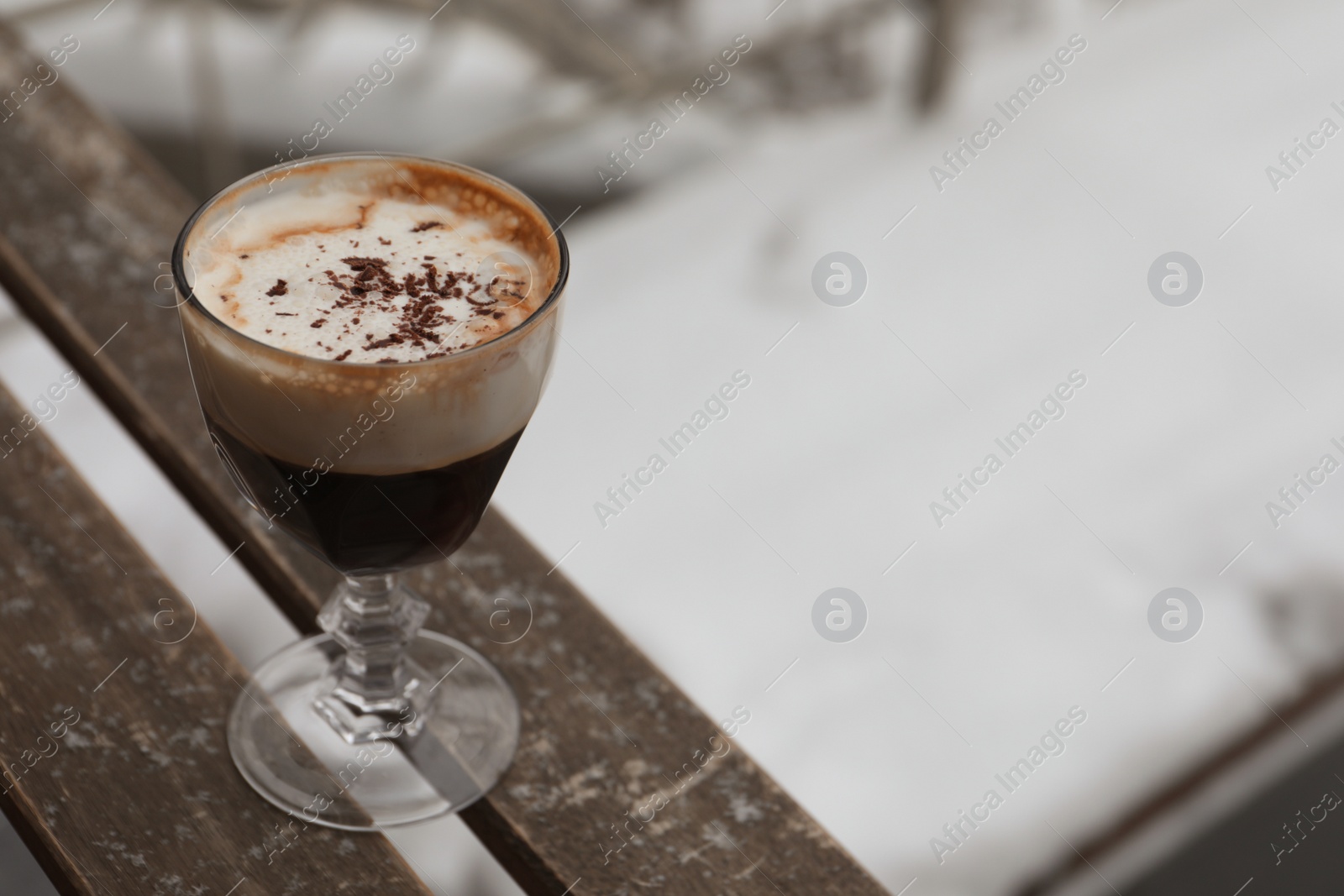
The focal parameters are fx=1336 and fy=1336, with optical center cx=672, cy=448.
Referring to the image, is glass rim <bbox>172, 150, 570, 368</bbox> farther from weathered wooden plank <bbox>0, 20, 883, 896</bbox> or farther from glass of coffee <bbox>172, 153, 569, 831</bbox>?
weathered wooden plank <bbox>0, 20, 883, 896</bbox>

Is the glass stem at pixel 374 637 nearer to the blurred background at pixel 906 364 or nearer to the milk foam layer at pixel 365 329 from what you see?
the milk foam layer at pixel 365 329

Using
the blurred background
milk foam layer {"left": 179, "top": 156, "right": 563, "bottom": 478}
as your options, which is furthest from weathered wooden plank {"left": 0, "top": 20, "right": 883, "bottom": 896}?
the blurred background

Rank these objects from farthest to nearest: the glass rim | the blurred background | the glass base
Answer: the blurred background → the glass base → the glass rim

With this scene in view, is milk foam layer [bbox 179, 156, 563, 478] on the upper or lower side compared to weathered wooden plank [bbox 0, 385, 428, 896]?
upper

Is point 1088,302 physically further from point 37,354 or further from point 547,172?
point 37,354

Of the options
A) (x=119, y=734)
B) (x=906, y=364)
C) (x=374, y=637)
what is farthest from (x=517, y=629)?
(x=906, y=364)

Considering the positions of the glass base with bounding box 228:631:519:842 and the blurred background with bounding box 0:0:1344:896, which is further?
the blurred background with bounding box 0:0:1344:896

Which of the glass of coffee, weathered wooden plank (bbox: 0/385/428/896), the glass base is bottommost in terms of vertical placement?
weathered wooden plank (bbox: 0/385/428/896)
